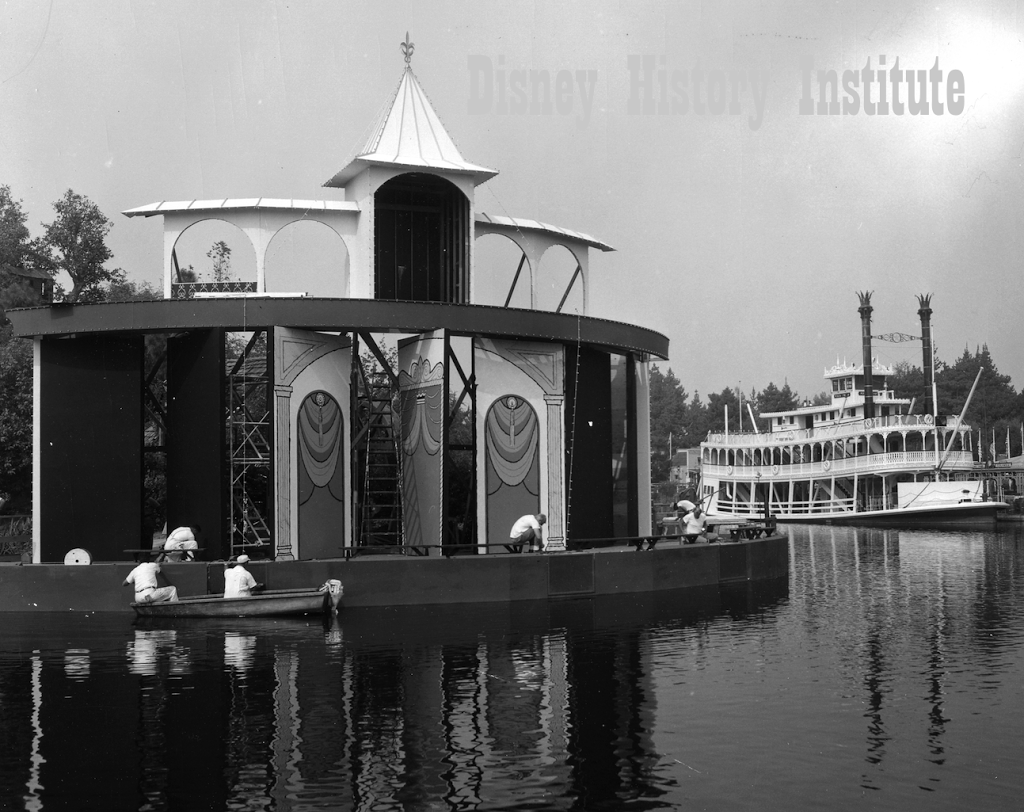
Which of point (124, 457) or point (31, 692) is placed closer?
point (31, 692)

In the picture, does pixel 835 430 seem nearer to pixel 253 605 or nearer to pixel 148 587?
pixel 253 605

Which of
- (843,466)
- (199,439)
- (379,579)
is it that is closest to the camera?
(379,579)

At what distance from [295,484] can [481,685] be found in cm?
1133

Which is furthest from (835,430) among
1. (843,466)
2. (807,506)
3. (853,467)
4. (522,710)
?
(522,710)

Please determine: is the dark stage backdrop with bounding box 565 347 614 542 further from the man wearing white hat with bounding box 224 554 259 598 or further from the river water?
the man wearing white hat with bounding box 224 554 259 598

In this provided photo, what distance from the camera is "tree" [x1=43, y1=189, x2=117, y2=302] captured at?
51.0 meters

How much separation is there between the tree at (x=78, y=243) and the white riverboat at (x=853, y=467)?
35864mm

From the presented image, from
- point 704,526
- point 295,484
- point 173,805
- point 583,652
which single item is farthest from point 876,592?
point 173,805

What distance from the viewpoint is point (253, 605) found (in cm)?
2294

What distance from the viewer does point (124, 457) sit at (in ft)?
88.6

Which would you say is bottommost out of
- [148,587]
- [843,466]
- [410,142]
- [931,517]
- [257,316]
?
[931,517]

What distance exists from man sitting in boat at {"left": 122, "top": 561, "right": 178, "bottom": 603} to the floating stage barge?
698mm

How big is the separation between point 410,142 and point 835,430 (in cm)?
5225

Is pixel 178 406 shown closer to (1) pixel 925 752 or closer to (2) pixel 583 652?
(2) pixel 583 652
